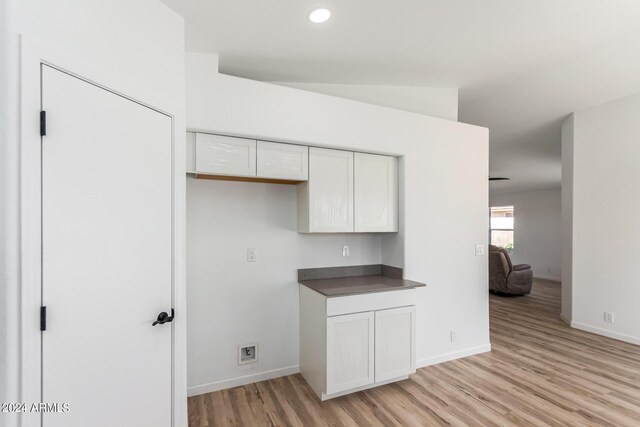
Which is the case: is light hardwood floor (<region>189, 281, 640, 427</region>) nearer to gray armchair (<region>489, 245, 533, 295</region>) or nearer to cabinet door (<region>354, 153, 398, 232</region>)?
cabinet door (<region>354, 153, 398, 232</region>)

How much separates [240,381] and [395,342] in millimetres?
1387

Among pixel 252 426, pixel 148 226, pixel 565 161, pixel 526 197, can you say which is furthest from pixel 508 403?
pixel 526 197

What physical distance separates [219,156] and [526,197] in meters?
9.80

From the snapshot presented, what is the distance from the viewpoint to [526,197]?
942 centimetres

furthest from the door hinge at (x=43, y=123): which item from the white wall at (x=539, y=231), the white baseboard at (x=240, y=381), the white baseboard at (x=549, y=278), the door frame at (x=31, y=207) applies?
the white wall at (x=539, y=231)

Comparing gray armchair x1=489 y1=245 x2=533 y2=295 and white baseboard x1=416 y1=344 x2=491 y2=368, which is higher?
gray armchair x1=489 y1=245 x2=533 y2=295

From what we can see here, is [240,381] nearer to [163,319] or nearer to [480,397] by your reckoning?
[163,319]

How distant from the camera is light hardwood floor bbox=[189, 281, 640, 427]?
2318 mm

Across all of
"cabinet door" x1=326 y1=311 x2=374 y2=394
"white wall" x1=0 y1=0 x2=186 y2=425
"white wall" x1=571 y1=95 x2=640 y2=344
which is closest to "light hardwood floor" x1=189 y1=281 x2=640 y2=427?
"cabinet door" x1=326 y1=311 x2=374 y2=394

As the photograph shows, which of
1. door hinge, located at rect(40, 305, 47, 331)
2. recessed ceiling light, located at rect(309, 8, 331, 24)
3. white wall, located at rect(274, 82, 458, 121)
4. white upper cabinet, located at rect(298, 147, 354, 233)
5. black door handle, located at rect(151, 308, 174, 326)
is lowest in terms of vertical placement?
black door handle, located at rect(151, 308, 174, 326)

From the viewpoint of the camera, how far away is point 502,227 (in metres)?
10.2

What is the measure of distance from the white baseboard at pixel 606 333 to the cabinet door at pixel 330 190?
12.0 feet

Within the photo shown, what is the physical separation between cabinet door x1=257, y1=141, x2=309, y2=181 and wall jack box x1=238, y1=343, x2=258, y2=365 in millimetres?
1501

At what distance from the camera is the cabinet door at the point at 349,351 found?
8.27ft
